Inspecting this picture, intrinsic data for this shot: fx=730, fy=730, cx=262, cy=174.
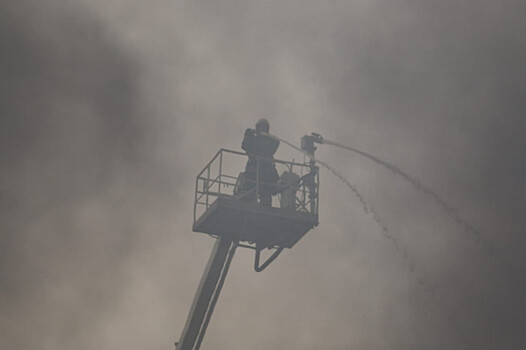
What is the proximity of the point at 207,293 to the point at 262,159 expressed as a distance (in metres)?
5.43

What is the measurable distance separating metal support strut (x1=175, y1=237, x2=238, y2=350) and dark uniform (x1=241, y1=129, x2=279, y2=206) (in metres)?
2.30

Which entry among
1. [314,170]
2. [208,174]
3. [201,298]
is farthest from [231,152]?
[201,298]

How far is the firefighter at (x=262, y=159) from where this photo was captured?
25859 millimetres

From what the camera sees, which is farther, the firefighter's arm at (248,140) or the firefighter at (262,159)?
the firefighter's arm at (248,140)

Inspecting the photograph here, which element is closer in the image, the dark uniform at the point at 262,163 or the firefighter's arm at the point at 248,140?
the dark uniform at the point at 262,163

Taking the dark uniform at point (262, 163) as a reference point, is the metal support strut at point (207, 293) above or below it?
below

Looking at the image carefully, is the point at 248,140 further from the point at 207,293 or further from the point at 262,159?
the point at 207,293

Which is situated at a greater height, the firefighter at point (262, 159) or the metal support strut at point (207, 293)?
the firefighter at point (262, 159)

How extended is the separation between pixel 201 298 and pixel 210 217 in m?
3.68

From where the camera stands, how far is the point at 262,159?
25.8 metres

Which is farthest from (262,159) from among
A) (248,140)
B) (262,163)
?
(248,140)

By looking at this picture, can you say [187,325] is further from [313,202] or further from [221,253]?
[313,202]

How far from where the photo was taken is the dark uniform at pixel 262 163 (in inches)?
1018

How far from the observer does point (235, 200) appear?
2430 centimetres
